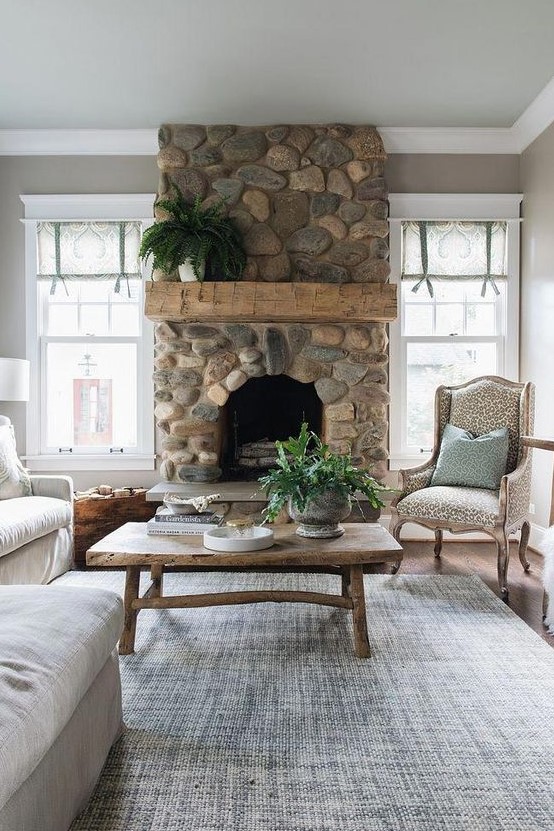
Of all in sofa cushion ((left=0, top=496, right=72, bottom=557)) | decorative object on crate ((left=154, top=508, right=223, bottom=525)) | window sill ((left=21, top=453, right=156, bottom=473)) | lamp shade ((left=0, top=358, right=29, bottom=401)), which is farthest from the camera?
window sill ((left=21, top=453, right=156, bottom=473))

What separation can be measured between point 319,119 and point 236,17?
4.22ft

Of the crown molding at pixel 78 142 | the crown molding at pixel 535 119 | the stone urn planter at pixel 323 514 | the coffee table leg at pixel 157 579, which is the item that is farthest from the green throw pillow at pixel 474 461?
the crown molding at pixel 78 142

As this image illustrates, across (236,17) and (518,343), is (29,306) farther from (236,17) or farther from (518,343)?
(518,343)

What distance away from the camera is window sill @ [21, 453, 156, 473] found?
471 centimetres

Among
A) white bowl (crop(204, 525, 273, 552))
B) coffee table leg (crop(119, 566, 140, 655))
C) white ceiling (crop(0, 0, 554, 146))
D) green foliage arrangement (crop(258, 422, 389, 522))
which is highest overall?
white ceiling (crop(0, 0, 554, 146))

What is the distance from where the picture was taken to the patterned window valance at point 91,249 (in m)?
4.72

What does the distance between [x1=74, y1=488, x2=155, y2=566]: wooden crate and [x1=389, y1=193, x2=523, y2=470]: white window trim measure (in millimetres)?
1831

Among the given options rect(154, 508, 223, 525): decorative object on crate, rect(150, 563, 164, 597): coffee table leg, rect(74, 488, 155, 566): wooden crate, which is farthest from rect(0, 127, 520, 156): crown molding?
rect(150, 563, 164, 597): coffee table leg

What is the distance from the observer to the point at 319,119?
4.45m

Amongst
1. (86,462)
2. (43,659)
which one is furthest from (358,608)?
(86,462)

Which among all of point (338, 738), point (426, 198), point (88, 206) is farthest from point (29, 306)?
point (338, 738)

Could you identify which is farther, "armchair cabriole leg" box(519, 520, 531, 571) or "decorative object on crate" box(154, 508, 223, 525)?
"armchair cabriole leg" box(519, 520, 531, 571)

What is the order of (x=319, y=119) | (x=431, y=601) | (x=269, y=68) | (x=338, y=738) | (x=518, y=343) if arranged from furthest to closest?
(x=518, y=343), (x=319, y=119), (x=269, y=68), (x=431, y=601), (x=338, y=738)

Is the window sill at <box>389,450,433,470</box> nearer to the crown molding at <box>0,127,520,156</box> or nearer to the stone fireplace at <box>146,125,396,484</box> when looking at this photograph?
the stone fireplace at <box>146,125,396,484</box>
